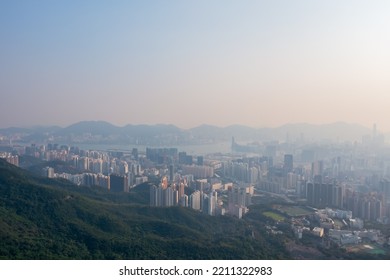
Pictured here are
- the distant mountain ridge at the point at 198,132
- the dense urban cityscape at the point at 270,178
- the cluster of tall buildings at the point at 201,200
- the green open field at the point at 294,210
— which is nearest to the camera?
the dense urban cityscape at the point at 270,178

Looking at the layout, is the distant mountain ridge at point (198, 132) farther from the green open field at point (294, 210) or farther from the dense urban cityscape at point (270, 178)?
the green open field at point (294, 210)

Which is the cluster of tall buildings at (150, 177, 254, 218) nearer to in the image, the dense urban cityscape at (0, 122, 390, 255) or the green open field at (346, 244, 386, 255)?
the dense urban cityscape at (0, 122, 390, 255)

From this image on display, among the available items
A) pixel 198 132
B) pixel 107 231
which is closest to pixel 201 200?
pixel 198 132

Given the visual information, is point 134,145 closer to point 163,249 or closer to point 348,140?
point 348,140

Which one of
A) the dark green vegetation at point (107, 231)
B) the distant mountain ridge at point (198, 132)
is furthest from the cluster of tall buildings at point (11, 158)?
the dark green vegetation at point (107, 231)

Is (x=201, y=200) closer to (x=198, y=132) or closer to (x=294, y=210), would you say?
(x=294, y=210)

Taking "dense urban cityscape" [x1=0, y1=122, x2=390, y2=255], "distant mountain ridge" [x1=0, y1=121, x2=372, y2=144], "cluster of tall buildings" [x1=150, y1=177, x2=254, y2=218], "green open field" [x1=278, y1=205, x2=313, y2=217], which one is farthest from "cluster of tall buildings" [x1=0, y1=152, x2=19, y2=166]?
"green open field" [x1=278, y1=205, x2=313, y2=217]
